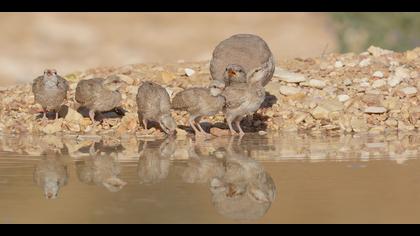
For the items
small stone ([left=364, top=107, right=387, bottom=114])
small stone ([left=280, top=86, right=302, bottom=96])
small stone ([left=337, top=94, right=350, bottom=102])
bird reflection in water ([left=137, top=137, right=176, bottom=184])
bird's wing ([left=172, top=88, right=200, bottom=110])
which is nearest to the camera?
bird reflection in water ([left=137, top=137, right=176, bottom=184])

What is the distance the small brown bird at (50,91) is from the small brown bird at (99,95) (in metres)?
0.22

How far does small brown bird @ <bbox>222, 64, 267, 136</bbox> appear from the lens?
11.2 metres

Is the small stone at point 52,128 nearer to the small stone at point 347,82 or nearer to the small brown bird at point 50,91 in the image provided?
the small brown bird at point 50,91

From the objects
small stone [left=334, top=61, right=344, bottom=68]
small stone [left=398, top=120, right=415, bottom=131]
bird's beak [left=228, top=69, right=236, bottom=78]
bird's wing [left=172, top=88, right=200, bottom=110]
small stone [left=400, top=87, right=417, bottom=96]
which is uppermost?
small stone [left=334, top=61, right=344, bottom=68]

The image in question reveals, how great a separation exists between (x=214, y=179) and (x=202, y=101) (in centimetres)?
318

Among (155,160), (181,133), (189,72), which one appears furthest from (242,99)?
(189,72)

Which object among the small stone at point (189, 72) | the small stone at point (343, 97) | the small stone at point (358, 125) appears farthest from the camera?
the small stone at point (189, 72)

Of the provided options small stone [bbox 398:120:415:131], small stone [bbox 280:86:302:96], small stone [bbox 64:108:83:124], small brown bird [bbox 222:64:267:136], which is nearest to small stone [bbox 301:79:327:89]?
small stone [bbox 280:86:302:96]

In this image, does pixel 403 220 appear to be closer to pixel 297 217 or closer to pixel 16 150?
pixel 297 217

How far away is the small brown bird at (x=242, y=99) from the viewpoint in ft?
36.9

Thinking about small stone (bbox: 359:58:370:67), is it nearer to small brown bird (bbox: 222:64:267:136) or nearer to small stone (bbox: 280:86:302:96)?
small stone (bbox: 280:86:302:96)

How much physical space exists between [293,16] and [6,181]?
57.2ft

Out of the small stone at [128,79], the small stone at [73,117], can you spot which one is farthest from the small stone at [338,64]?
the small stone at [73,117]

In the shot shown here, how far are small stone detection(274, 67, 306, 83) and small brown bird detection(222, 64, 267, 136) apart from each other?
1695 mm
